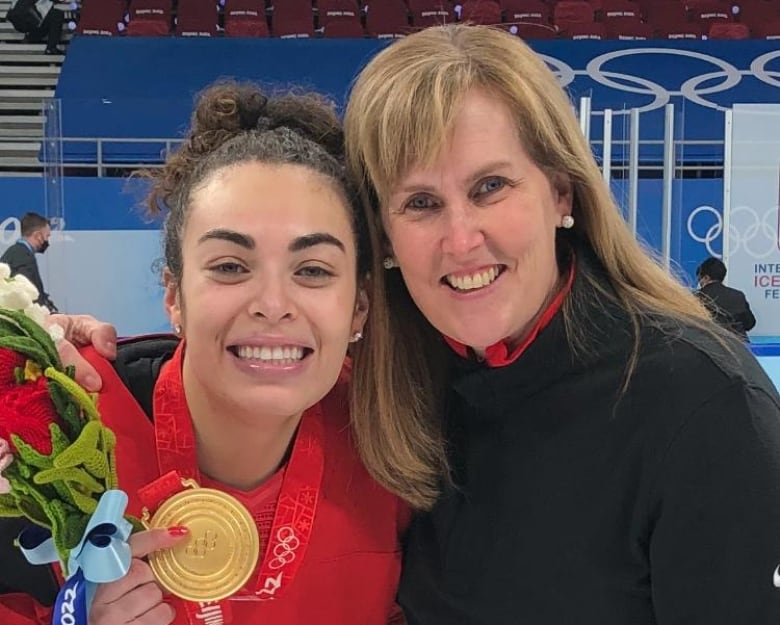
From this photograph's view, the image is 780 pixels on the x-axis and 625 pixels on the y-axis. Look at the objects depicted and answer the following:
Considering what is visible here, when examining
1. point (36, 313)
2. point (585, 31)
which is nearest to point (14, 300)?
point (36, 313)

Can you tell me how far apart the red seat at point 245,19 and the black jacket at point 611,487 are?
914 centimetres

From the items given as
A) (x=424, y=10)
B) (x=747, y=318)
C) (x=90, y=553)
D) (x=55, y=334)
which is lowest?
(x=747, y=318)

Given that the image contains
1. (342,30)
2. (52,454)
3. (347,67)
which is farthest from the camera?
(342,30)

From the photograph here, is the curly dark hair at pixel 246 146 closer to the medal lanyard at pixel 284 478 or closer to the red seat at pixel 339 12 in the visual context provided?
the medal lanyard at pixel 284 478

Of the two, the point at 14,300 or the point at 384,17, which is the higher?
the point at 384,17

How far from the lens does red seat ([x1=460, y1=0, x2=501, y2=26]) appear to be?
32.2 feet

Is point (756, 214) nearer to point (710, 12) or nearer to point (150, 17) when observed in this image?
point (710, 12)

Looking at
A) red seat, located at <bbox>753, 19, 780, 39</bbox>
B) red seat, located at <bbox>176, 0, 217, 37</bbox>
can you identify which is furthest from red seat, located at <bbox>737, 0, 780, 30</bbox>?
red seat, located at <bbox>176, 0, 217, 37</bbox>

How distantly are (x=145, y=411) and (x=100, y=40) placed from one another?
9.01 meters

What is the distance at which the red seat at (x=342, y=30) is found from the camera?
32.4 ft

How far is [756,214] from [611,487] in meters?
4.97

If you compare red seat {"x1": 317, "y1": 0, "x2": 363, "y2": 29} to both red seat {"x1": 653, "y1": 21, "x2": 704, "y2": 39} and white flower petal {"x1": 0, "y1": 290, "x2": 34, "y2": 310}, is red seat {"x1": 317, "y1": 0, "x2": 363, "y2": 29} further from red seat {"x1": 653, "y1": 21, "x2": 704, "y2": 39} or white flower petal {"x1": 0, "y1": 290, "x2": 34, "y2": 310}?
white flower petal {"x1": 0, "y1": 290, "x2": 34, "y2": 310}

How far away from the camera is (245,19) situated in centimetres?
1005

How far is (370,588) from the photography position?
154 centimetres
